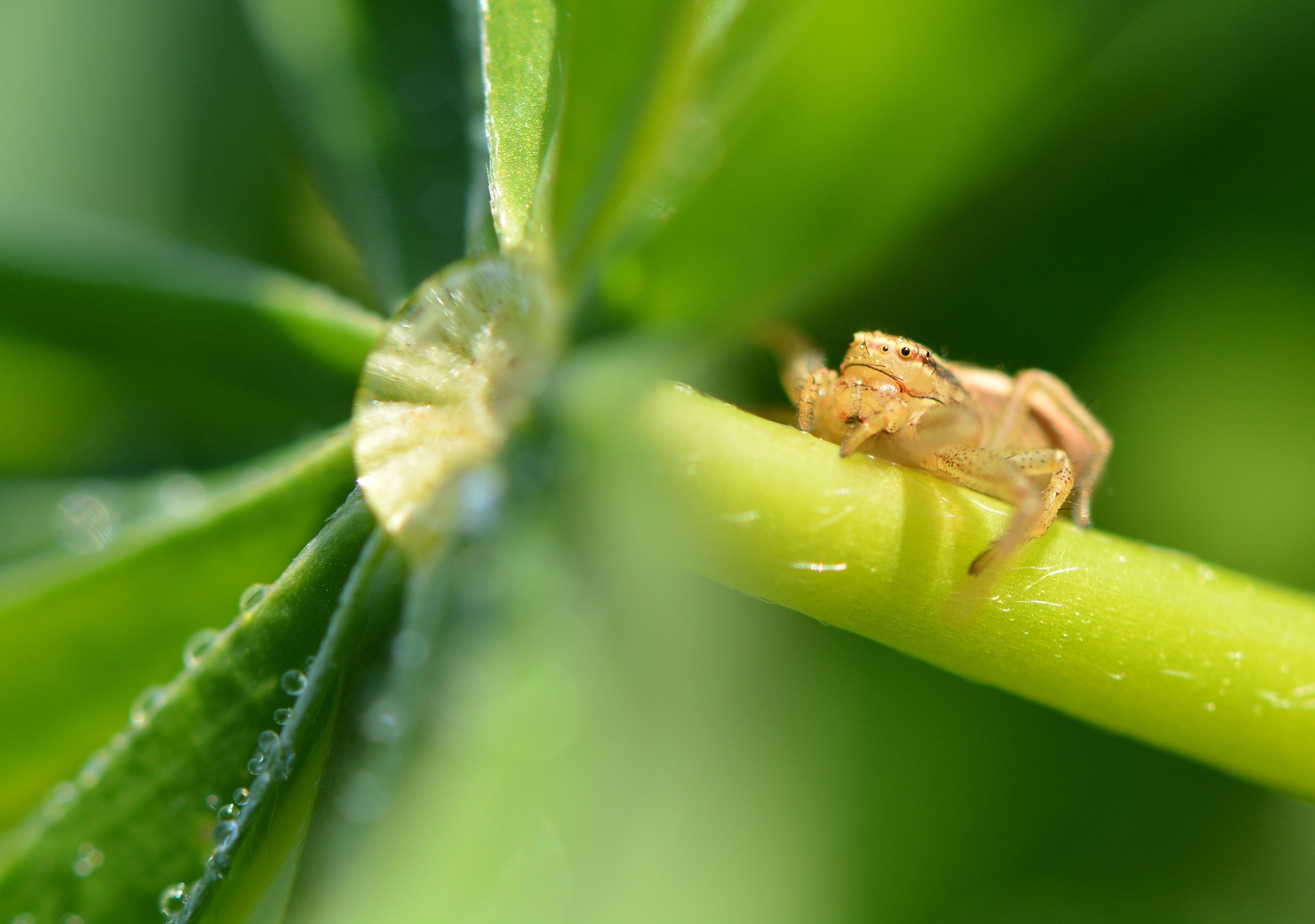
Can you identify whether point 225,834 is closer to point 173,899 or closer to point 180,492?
point 173,899

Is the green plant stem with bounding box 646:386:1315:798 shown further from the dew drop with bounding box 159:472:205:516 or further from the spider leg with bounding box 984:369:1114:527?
the dew drop with bounding box 159:472:205:516

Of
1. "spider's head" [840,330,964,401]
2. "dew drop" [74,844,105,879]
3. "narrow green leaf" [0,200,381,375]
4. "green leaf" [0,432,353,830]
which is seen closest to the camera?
"dew drop" [74,844,105,879]

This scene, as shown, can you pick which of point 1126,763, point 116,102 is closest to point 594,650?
point 1126,763

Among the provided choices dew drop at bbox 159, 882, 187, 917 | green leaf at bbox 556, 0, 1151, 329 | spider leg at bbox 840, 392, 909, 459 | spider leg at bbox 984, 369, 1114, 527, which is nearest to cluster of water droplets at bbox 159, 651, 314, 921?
dew drop at bbox 159, 882, 187, 917

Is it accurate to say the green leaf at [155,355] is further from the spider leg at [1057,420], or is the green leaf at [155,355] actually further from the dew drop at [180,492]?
the spider leg at [1057,420]

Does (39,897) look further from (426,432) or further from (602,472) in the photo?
(602,472)

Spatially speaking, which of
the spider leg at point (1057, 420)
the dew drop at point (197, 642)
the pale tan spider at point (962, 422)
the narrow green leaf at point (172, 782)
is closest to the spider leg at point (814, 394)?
the pale tan spider at point (962, 422)
